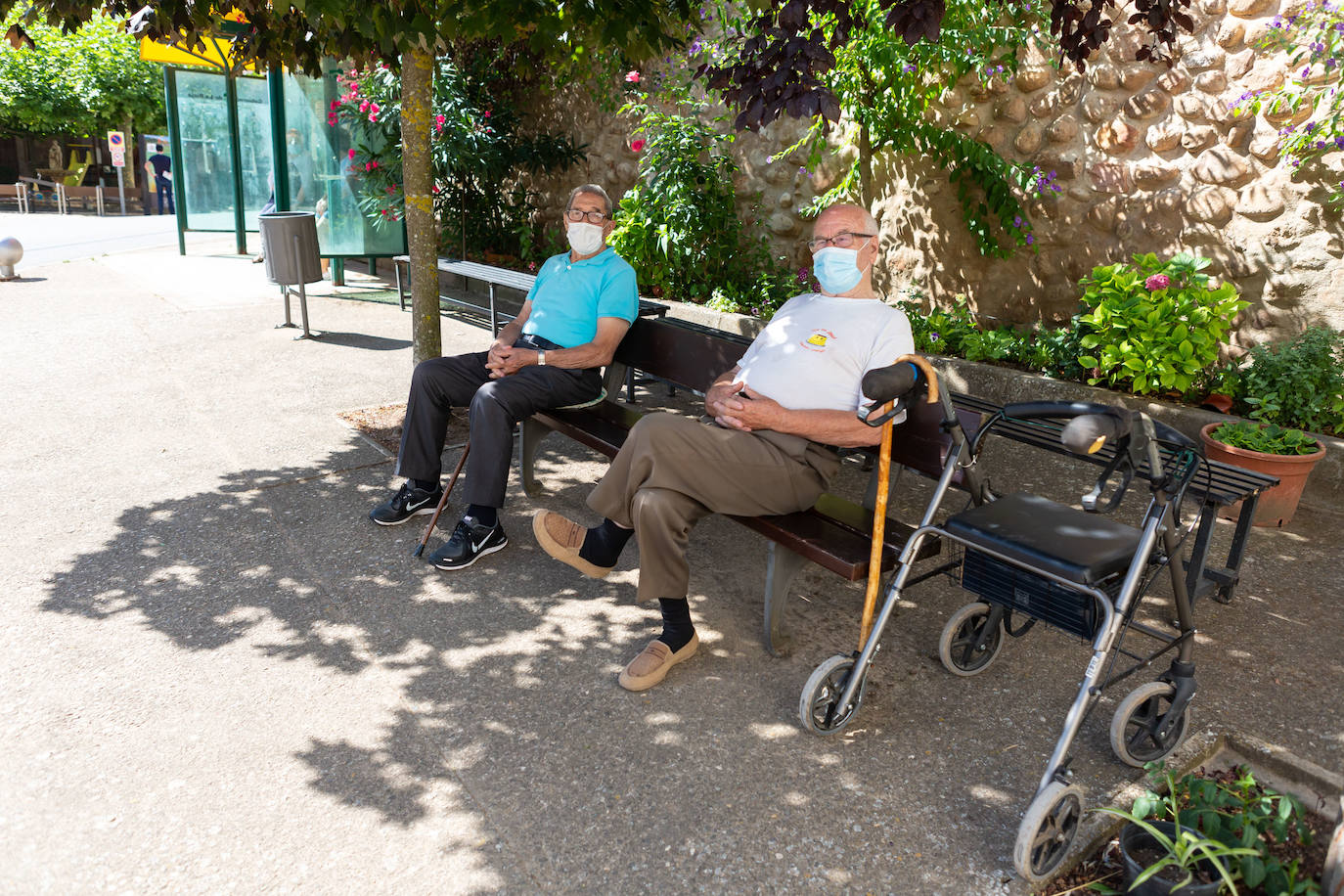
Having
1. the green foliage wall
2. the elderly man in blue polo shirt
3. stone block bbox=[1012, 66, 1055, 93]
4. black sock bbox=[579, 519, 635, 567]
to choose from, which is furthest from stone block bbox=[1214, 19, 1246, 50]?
the green foliage wall

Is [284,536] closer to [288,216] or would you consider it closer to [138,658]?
[138,658]

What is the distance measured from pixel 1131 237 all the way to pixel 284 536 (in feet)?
16.5

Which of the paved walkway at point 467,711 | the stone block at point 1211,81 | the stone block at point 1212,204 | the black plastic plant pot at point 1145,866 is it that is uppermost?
the stone block at point 1211,81

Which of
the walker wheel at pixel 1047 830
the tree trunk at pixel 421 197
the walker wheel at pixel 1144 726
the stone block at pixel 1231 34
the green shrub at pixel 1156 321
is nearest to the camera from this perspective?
the walker wheel at pixel 1047 830

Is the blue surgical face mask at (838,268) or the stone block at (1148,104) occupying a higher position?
the stone block at (1148,104)

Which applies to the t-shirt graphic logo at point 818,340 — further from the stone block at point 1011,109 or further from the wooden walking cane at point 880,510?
the stone block at point 1011,109

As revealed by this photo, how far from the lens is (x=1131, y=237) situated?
6.00 metres

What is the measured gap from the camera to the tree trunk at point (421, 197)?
5.25 m

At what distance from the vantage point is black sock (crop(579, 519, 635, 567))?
3.66 meters

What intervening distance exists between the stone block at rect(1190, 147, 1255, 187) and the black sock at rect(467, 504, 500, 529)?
4.42 meters

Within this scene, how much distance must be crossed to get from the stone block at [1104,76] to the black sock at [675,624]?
15.0 ft

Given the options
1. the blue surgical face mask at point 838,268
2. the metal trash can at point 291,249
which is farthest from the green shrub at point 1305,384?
the metal trash can at point 291,249

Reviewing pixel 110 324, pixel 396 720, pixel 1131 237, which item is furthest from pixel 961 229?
pixel 110 324

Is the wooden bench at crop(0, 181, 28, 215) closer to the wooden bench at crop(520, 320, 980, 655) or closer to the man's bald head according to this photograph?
the wooden bench at crop(520, 320, 980, 655)
